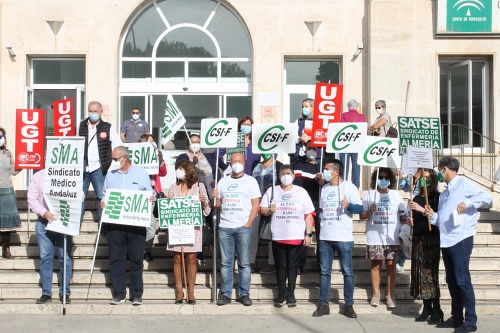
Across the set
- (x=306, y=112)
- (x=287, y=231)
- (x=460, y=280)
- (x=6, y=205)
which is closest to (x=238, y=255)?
(x=287, y=231)

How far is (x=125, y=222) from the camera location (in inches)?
457

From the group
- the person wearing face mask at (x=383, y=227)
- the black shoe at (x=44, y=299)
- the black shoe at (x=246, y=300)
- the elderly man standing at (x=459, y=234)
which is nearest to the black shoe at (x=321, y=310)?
the person wearing face mask at (x=383, y=227)

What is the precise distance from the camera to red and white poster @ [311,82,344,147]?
12.6 metres

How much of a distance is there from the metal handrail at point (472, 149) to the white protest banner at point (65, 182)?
829cm

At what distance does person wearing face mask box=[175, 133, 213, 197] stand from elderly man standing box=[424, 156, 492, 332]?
3.84 meters

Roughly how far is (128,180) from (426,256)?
169 inches

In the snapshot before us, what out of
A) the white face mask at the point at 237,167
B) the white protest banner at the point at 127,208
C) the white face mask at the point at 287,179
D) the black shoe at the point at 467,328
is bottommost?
the black shoe at the point at 467,328

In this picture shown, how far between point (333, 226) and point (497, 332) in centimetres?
256

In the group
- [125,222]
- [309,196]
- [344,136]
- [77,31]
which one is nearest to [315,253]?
[309,196]

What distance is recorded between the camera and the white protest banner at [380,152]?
12.2 meters

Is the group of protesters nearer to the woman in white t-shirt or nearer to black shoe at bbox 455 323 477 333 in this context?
the woman in white t-shirt

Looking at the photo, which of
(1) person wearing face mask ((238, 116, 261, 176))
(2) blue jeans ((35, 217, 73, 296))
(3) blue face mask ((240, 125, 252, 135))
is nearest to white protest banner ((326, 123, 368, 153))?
(1) person wearing face mask ((238, 116, 261, 176))

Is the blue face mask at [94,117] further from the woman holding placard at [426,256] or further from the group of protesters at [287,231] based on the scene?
the woman holding placard at [426,256]

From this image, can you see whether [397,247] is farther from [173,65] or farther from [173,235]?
[173,65]
